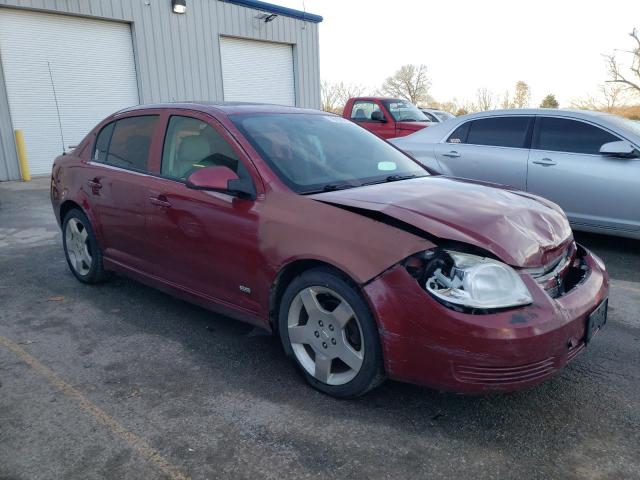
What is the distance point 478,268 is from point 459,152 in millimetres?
4291

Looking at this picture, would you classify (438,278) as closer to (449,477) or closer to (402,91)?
(449,477)

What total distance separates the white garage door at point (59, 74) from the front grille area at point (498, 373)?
12378 mm

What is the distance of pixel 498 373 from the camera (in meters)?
2.37

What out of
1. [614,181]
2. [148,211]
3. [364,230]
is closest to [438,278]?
[364,230]

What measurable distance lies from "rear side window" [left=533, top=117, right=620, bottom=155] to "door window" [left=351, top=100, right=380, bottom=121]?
7.60 metres

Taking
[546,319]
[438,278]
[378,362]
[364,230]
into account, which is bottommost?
[378,362]

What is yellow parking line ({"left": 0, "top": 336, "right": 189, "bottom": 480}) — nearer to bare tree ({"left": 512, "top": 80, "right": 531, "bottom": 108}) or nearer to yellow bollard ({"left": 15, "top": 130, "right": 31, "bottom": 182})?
yellow bollard ({"left": 15, "top": 130, "right": 31, "bottom": 182})

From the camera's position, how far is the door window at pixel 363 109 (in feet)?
43.7

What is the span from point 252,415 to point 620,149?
4.55 metres

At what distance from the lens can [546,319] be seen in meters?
2.39

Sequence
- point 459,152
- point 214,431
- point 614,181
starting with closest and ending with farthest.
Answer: point 214,431 < point 614,181 < point 459,152

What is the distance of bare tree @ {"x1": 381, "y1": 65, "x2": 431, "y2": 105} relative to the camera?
45.8 meters

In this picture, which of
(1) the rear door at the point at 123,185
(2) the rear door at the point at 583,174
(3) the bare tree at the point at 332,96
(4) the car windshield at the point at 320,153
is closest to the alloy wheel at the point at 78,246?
(1) the rear door at the point at 123,185

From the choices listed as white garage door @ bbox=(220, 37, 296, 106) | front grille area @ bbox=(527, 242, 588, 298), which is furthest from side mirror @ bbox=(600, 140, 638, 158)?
white garage door @ bbox=(220, 37, 296, 106)
